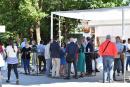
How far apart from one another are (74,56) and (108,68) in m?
2.19

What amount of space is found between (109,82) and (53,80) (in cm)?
275

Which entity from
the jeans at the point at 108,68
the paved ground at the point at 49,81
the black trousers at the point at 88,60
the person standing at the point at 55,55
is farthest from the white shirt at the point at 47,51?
the jeans at the point at 108,68

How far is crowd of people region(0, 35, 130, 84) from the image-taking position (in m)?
18.4

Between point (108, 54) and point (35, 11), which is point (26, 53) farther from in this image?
point (35, 11)

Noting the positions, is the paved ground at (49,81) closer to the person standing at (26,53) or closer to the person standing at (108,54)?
the person standing at (108,54)

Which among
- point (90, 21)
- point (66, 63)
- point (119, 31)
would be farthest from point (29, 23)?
point (66, 63)

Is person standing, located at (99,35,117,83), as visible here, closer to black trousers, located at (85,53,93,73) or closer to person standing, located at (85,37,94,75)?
person standing, located at (85,37,94,75)

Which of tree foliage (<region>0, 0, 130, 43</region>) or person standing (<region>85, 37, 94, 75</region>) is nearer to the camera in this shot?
person standing (<region>85, 37, 94, 75</region>)

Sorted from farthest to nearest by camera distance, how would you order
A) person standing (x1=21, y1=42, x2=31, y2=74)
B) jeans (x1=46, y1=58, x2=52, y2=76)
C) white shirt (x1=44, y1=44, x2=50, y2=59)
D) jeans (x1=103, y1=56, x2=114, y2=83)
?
person standing (x1=21, y1=42, x2=31, y2=74), jeans (x1=46, y1=58, x2=52, y2=76), white shirt (x1=44, y1=44, x2=50, y2=59), jeans (x1=103, y1=56, x2=114, y2=83)

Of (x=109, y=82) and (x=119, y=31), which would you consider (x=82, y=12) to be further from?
(x=119, y=31)

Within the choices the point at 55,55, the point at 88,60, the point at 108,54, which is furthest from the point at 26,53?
the point at 108,54

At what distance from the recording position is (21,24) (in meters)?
39.8

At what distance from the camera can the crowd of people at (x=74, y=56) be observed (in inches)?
723

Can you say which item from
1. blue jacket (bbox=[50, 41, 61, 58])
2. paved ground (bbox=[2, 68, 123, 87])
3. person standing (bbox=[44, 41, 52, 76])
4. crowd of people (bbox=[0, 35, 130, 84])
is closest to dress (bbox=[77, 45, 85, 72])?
crowd of people (bbox=[0, 35, 130, 84])
